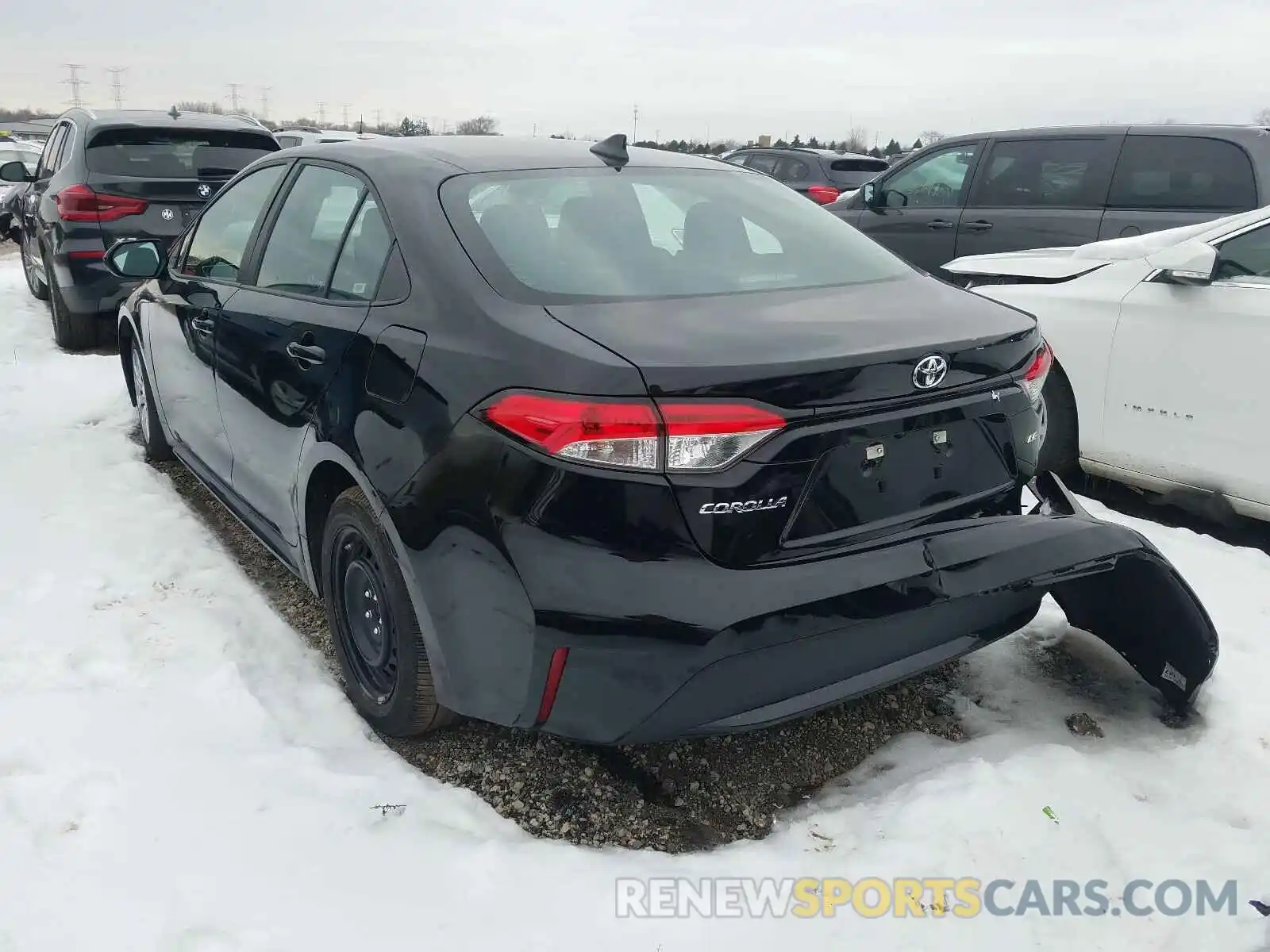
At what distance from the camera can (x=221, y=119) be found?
7633 mm

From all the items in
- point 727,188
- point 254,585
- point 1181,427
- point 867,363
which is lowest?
point 254,585

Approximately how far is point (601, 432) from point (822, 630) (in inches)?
25.7

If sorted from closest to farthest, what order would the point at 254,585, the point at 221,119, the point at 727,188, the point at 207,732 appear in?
the point at 207,732 < the point at 727,188 < the point at 254,585 < the point at 221,119

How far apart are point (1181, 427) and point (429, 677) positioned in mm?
3244

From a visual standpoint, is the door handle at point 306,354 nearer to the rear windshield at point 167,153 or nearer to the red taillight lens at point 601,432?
the red taillight lens at point 601,432

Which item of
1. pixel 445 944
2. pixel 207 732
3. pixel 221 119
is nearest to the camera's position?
pixel 445 944

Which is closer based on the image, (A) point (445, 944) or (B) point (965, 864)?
(A) point (445, 944)

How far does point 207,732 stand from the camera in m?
2.68

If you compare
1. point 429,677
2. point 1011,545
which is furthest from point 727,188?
point 429,677

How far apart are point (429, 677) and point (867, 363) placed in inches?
52.5

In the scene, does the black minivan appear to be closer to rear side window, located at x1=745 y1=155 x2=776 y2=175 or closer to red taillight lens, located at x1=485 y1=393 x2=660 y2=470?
red taillight lens, located at x1=485 y1=393 x2=660 y2=470

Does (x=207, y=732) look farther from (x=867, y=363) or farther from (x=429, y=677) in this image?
(x=867, y=363)

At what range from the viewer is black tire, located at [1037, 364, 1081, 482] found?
176 inches

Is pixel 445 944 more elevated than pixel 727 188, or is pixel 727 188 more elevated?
pixel 727 188
